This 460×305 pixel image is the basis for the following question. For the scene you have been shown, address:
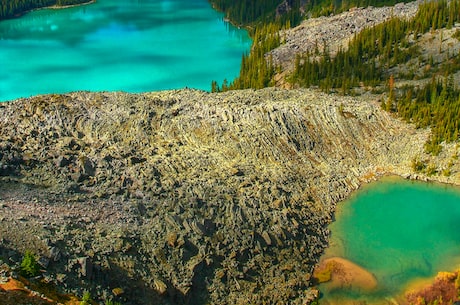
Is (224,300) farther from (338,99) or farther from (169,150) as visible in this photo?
(338,99)

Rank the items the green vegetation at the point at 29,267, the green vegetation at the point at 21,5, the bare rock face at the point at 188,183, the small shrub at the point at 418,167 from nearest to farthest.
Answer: the green vegetation at the point at 29,267
the bare rock face at the point at 188,183
the small shrub at the point at 418,167
the green vegetation at the point at 21,5

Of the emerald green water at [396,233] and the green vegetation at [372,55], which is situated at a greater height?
the green vegetation at [372,55]

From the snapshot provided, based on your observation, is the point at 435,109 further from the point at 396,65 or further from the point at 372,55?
the point at 372,55

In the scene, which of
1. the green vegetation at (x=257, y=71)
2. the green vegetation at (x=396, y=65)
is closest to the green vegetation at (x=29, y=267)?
the green vegetation at (x=396, y=65)

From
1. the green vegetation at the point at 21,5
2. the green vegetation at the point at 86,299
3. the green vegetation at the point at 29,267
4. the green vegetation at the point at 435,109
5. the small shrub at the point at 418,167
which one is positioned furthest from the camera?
the green vegetation at the point at 21,5

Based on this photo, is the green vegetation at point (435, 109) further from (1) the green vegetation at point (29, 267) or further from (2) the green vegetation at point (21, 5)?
(2) the green vegetation at point (21, 5)

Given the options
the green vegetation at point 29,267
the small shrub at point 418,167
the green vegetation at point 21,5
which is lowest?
the small shrub at point 418,167
